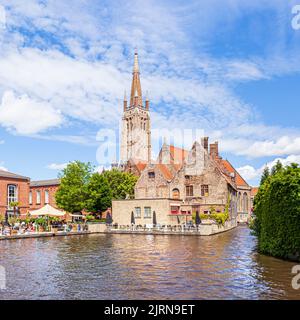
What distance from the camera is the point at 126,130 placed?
129500 millimetres

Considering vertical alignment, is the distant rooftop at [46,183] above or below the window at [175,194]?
above

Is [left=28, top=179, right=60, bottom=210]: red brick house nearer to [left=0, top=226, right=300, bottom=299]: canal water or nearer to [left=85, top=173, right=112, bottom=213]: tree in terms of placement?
[left=85, top=173, right=112, bottom=213]: tree

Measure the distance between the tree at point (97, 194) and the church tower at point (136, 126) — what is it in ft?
207

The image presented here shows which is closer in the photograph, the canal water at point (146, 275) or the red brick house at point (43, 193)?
the canal water at point (146, 275)

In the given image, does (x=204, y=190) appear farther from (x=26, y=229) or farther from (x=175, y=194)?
(x=26, y=229)

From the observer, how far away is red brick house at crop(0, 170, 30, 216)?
213ft

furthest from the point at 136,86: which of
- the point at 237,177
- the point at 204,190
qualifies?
the point at 204,190

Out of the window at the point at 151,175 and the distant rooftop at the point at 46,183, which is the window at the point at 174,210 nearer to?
the window at the point at 151,175

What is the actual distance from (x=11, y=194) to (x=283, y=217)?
185 ft

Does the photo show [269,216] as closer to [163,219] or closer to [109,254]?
[109,254]

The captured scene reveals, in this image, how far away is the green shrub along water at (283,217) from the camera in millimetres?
19547

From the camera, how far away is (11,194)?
219 feet

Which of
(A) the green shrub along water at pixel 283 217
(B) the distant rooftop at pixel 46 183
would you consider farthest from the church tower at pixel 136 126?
(A) the green shrub along water at pixel 283 217
